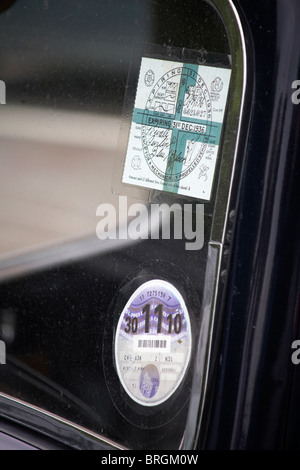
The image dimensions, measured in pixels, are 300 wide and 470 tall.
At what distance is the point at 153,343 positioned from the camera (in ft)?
4.53

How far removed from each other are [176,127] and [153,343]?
0.37 m

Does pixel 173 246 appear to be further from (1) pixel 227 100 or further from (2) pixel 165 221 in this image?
(1) pixel 227 100

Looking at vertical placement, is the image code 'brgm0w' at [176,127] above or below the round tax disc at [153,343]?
above

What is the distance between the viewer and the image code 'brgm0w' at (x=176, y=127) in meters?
1.30

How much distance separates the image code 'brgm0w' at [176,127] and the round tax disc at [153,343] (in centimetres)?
19

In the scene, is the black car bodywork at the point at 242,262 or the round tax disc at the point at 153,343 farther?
the round tax disc at the point at 153,343

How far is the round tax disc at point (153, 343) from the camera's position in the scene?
1352 millimetres

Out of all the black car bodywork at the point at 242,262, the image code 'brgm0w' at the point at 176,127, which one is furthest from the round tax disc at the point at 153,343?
the image code 'brgm0w' at the point at 176,127

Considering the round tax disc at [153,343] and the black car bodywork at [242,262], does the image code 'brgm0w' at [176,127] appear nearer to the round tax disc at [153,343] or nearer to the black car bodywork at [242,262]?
the black car bodywork at [242,262]

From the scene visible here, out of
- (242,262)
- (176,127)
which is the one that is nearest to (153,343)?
(242,262)

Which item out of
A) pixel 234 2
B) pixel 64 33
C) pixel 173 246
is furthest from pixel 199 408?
pixel 64 33

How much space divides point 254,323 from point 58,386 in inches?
20.2

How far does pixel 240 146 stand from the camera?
123 cm

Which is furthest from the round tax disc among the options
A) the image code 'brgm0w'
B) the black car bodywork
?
the image code 'brgm0w'
